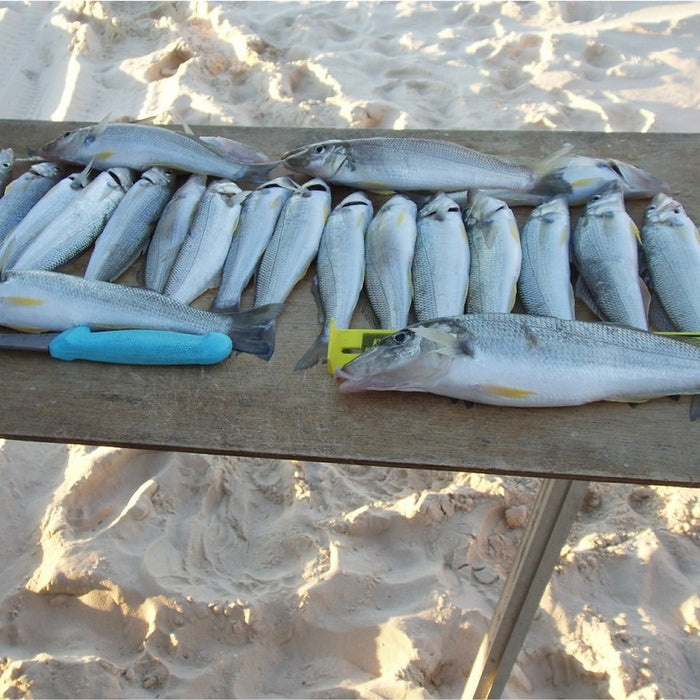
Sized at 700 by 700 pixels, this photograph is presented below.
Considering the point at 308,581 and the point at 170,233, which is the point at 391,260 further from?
the point at 308,581

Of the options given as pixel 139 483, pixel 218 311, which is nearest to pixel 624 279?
pixel 218 311

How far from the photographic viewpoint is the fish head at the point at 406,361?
1510 mm

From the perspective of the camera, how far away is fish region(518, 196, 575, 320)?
1770mm

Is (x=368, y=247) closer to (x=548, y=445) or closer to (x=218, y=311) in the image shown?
(x=218, y=311)

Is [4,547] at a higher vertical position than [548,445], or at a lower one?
lower

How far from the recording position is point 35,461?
9.55ft

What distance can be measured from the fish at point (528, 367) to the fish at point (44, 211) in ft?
4.04

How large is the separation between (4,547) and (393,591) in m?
1.60

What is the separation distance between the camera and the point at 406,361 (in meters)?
1.51

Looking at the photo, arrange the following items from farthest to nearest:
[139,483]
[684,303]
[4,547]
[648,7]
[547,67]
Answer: [648,7], [547,67], [139,483], [4,547], [684,303]

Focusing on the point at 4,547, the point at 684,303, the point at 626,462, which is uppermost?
the point at 684,303

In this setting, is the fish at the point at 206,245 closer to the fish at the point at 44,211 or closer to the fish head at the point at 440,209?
the fish at the point at 44,211

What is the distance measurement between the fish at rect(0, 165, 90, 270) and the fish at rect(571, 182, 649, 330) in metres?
1.66

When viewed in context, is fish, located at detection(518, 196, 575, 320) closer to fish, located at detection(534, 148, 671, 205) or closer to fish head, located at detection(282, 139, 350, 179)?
fish, located at detection(534, 148, 671, 205)
